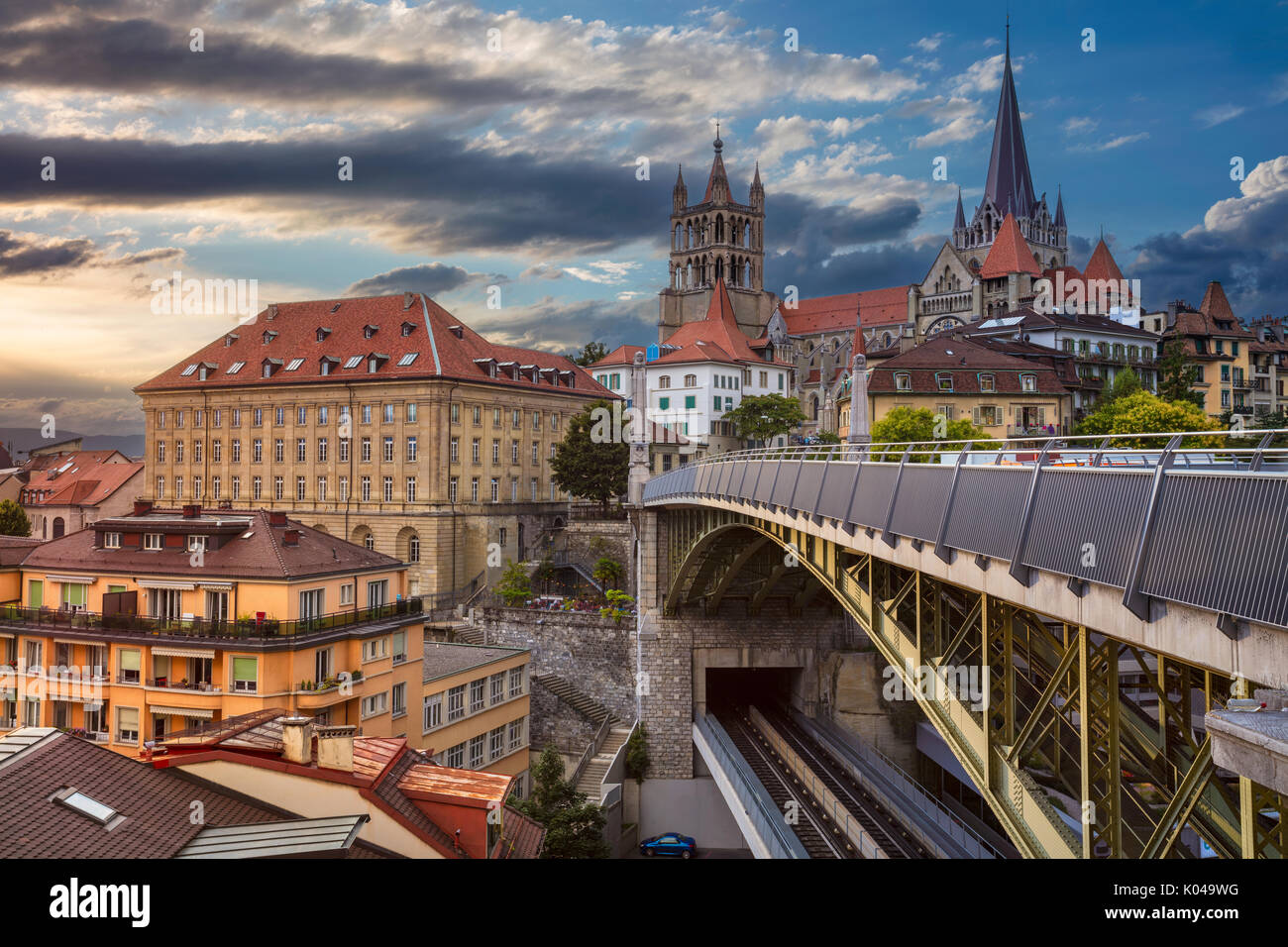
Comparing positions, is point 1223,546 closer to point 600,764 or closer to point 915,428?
point 600,764

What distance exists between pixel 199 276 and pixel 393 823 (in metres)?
52.9

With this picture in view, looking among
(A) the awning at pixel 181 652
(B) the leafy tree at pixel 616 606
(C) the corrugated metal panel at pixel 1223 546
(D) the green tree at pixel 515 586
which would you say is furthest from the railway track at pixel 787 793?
(C) the corrugated metal panel at pixel 1223 546

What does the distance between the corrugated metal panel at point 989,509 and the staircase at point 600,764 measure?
30.2 metres

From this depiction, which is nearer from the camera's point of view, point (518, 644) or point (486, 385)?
point (518, 644)

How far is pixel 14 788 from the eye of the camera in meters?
17.8

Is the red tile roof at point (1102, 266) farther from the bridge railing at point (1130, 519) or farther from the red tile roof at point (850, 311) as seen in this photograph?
the bridge railing at point (1130, 519)

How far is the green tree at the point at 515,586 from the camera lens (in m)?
63.4

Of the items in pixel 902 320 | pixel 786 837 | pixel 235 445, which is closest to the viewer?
pixel 786 837

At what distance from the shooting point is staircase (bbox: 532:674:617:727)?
53.6m

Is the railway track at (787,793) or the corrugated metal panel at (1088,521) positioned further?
the railway track at (787,793)

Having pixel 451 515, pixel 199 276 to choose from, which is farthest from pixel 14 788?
pixel 451 515

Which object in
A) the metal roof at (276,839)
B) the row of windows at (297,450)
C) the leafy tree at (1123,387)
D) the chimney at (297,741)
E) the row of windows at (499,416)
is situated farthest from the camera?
the row of windows at (499,416)
